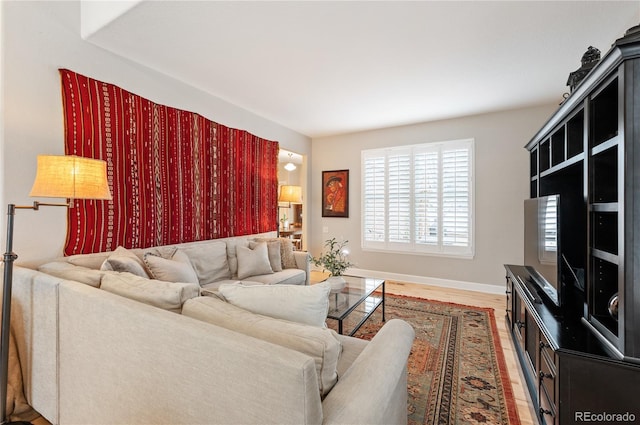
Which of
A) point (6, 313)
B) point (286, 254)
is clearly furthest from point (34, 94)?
point (286, 254)

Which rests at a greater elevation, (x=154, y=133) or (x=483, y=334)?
(x=154, y=133)

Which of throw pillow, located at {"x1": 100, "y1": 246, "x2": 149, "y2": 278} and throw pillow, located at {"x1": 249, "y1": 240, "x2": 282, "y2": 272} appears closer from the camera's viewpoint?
throw pillow, located at {"x1": 100, "y1": 246, "x2": 149, "y2": 278}

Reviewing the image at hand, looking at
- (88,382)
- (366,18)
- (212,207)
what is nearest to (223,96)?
(212,207)

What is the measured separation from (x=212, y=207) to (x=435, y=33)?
3011mm

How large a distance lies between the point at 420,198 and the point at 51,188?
4.45m

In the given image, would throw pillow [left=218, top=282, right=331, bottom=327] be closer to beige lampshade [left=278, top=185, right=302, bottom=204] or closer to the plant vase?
the plant vase

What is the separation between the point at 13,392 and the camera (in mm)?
1699

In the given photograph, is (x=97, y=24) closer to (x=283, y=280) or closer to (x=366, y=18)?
(x=366, y=18)

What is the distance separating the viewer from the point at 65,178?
68.3 inches

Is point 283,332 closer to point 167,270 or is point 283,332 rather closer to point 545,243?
point 167,270

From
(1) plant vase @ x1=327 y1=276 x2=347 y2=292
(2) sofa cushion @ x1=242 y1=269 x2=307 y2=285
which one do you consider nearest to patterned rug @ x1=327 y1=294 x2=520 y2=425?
(1) plant vase @ x1=327 y1=276 x2=347 y2=292

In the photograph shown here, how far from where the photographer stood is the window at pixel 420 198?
4422 millimetres

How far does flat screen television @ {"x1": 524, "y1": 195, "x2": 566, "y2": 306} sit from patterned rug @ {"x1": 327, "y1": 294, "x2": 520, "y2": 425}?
2.45 feet

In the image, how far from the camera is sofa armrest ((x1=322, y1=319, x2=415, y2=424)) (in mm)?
848
